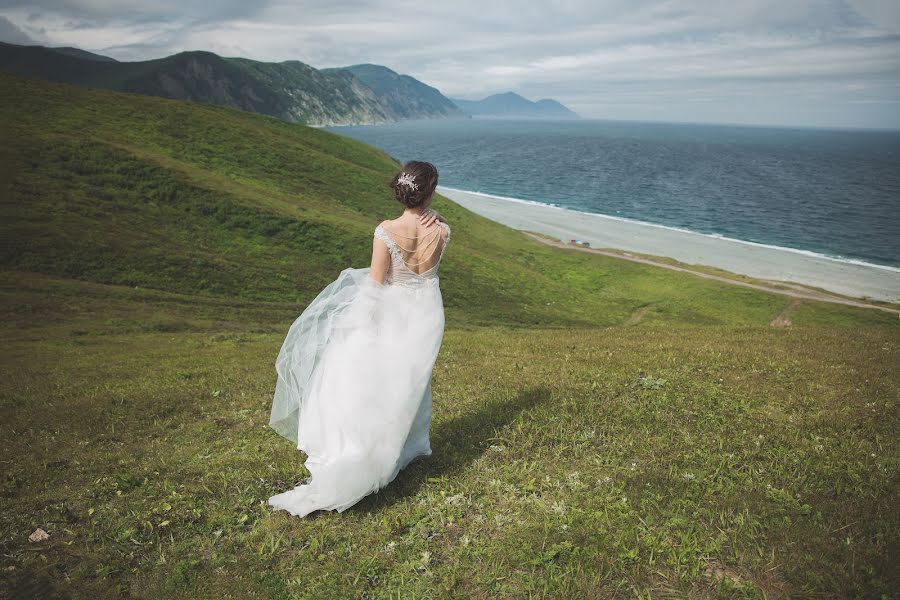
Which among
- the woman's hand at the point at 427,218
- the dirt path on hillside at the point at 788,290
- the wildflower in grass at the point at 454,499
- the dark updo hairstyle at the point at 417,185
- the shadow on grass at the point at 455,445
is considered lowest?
the dirt path on hillside at the point at 788,290

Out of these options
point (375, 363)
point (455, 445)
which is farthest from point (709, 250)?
point (375, 363)

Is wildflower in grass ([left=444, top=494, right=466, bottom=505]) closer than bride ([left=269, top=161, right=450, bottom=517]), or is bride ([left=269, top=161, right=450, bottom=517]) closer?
bride ([left=269, top=161, right=450, bottom=517])

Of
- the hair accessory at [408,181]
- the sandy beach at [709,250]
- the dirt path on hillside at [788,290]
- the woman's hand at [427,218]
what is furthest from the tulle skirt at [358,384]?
the sandy beach at [709,250]

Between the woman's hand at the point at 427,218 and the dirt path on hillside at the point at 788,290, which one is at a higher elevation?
the woman's hand at the point at 427,218

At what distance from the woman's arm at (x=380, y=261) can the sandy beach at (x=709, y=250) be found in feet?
273

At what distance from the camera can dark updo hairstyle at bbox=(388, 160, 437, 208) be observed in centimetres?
798

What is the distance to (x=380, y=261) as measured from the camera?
27.1ft

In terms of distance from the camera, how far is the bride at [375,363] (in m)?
8.07

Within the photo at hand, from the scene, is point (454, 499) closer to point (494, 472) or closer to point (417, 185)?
point (494, 472)

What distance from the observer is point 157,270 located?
129 ft

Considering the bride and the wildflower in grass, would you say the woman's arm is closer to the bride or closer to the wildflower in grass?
the bride

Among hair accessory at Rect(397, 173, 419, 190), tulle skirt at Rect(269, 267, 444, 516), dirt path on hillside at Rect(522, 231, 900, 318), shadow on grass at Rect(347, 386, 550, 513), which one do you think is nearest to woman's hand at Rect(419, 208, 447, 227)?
hair accessory at Rect(397, 173, 419, 190)

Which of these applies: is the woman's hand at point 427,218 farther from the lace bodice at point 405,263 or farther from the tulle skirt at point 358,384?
the tulle skirt at point 358,384

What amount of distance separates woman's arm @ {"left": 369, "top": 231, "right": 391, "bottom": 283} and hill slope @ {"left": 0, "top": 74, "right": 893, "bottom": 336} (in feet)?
94.8
